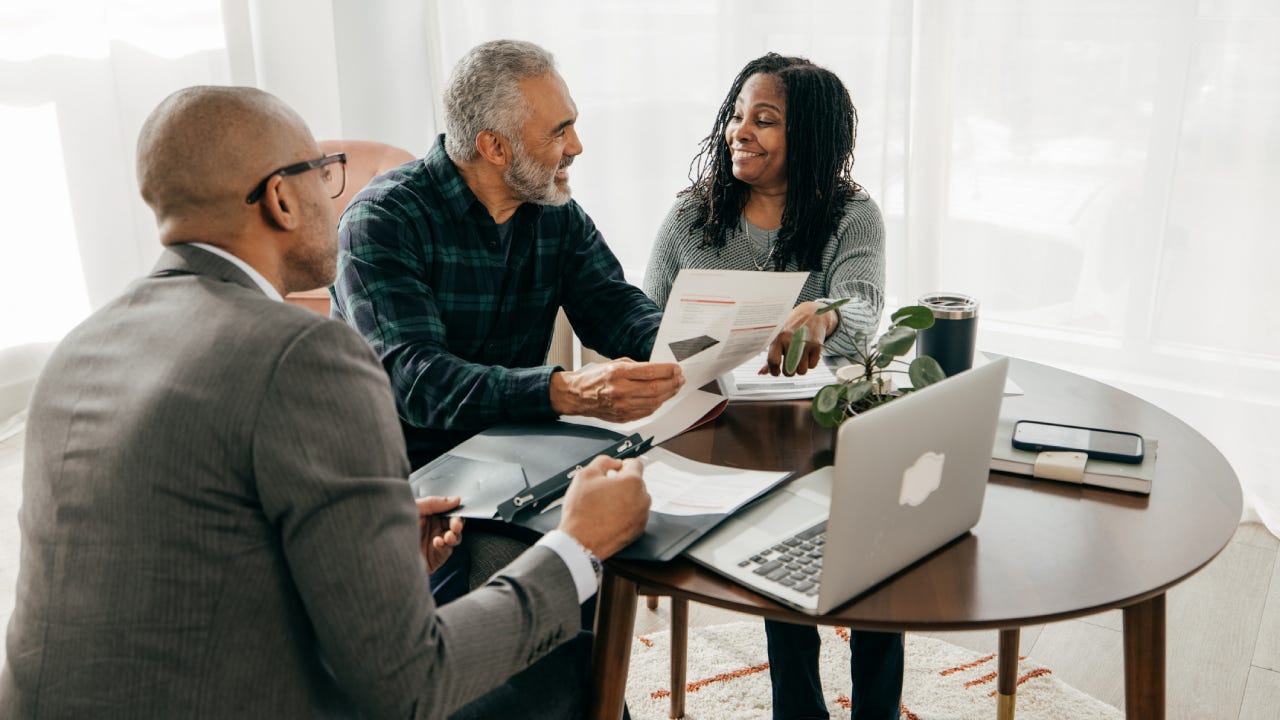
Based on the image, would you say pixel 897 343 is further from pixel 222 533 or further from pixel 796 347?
pixel 222 533

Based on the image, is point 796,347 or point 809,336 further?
point 809,336

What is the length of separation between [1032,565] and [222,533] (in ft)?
2.52

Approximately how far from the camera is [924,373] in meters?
1.20

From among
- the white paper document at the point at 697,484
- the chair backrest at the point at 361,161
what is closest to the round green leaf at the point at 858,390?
the white paper document at the point at 697,484

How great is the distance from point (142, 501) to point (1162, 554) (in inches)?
38.2

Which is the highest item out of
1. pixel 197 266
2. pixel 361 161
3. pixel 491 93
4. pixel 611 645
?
pixel 491 93

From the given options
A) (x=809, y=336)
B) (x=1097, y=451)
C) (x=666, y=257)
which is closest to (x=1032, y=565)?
(x=1097, y=451)

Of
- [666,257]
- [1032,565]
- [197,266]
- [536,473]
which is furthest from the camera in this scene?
[666,257]

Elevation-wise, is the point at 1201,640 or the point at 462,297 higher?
the point at 462,297

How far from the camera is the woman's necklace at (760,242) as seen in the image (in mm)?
2064

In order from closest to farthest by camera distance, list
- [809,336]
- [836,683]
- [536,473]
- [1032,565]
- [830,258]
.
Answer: [1032,565] → [536,473] → [809,336] → [836,683] → [830,258]

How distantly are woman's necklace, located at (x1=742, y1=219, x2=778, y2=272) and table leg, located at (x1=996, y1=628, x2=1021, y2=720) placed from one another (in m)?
0.83

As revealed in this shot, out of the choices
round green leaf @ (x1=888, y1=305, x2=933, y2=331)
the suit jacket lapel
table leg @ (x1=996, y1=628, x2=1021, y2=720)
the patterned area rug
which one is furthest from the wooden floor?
the suit jacket lapel

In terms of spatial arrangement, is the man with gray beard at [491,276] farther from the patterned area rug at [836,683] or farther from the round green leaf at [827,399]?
the patterned area rug at [836,683]
